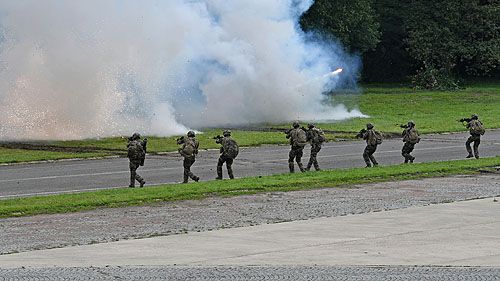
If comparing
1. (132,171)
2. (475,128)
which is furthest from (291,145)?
(475,128)

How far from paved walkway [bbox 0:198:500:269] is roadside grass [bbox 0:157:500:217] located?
4319mm

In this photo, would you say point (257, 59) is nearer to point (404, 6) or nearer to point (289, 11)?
point (289, 11)

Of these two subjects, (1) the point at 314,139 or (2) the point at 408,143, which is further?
(2) the point at 408,143

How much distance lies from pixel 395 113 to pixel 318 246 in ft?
128

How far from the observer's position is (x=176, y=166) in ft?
89.1

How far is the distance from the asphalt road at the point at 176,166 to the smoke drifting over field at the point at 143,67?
7.00m

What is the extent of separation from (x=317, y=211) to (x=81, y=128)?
2116 cm

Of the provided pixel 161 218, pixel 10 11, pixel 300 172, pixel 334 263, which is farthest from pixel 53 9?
pixel 334 263

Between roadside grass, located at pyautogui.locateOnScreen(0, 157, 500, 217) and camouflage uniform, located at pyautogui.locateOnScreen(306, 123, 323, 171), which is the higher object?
camouflage uniform, located at pyautogui.locateOnScreen(306, 123, 323, 171)

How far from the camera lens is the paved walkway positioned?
12.1 meters

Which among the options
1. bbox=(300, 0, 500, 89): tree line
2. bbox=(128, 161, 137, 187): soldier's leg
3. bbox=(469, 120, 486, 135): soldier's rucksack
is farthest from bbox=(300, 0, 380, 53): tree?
bbox=(128, 161, 137, 187): soldier's leg

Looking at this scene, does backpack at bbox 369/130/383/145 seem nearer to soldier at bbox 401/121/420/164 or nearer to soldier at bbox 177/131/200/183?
soldier at bbox 401/121/420/164

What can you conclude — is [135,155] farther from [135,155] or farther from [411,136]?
[411,136]

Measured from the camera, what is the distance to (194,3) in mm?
41719
